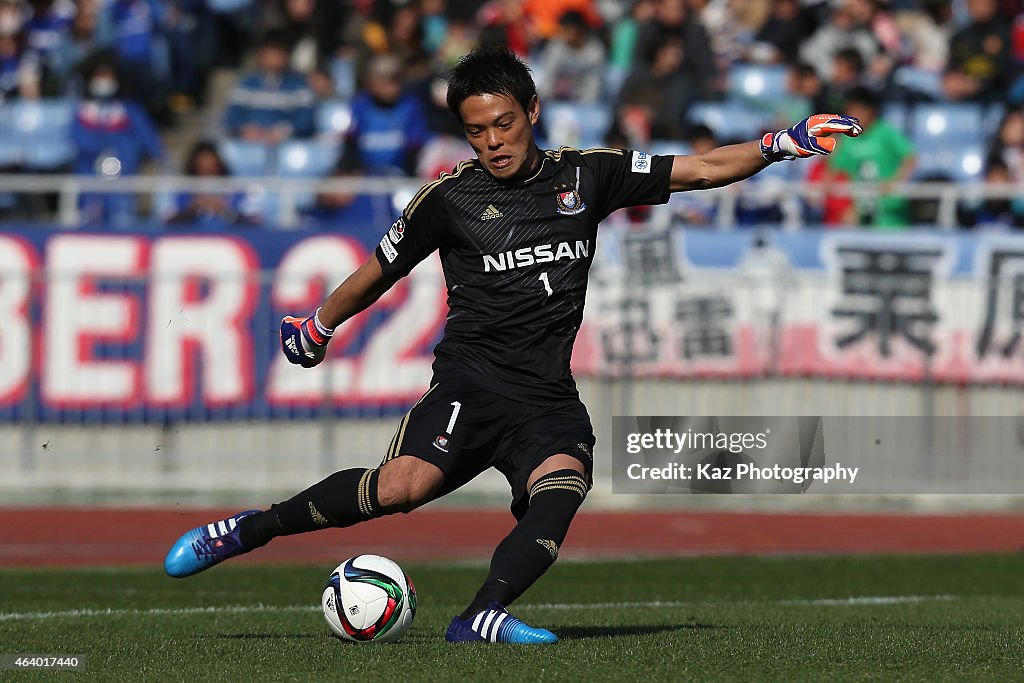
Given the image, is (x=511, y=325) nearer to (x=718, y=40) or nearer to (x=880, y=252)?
(x=880, y=252)

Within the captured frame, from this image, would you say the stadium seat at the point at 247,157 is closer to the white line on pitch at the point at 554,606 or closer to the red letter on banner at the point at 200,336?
the red letter on banner at the point at 200,336

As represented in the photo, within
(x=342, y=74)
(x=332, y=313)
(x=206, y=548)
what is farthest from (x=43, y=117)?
(x=206, y=548)

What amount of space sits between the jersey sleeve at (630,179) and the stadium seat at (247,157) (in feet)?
35.5

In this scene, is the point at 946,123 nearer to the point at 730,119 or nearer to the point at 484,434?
the point at 730,119

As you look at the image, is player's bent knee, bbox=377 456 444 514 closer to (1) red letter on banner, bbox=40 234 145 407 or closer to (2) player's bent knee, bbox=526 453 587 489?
(2) player's bent knee, bbox=526 453 587 489

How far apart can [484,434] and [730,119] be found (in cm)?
1160

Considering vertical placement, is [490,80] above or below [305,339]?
above

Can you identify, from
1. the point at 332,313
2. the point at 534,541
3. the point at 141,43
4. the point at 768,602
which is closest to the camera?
the point at 534,541

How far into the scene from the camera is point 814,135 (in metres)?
6.99

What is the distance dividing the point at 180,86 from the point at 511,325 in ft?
46.8

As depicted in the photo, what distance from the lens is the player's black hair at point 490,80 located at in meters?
6.91

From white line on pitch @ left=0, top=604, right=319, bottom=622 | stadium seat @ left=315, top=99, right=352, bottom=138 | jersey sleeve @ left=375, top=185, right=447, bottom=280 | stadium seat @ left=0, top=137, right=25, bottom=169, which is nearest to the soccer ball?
jersey sleeve @ left=375, top=185, right=447, bottom=280

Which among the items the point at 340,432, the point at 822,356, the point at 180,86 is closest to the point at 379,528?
the point at 340,432

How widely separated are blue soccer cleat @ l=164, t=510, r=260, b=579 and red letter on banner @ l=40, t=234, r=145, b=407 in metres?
7.57
